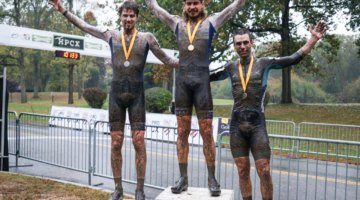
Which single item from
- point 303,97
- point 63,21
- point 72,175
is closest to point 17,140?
point 72,175

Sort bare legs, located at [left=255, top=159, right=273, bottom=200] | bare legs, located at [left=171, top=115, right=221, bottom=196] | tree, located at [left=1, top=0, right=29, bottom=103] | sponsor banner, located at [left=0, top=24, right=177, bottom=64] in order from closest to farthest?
bare legs, located at [left=255, top=159, right=273, bottom=200]
bare legs, located at [left=171, top=115, right=221, bottom=196]
sponsor banner, located at [left=0, top=24, right=177, bottom=64]
tree, located at [left=1, top=0, right=29, bottom=103]

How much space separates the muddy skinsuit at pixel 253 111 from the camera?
14.9ft

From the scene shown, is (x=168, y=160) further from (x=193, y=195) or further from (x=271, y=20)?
(x=271, y=20)

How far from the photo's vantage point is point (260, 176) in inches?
179

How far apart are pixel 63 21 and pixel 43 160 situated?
3381 cm

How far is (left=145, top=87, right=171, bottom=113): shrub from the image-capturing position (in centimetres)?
2162

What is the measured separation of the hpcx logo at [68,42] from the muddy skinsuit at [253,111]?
10945mm

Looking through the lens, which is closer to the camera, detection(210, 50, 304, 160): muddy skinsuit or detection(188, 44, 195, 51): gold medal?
detection(210, 50, 304, 160): muddy skinsuit

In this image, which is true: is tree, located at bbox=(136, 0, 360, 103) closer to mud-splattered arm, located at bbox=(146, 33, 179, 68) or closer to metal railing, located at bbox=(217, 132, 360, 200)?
metal railing, located at bbox=(217, 132, 360, 200)

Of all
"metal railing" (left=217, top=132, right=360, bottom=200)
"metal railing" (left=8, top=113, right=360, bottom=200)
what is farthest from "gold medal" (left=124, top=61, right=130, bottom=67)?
"metal railing" (left=8, top=113, right=360, bottom=200)

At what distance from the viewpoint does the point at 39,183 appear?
8.13m

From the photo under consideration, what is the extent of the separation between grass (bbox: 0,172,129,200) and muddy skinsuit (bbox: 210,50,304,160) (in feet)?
10.7

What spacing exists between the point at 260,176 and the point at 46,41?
11199 millimetres

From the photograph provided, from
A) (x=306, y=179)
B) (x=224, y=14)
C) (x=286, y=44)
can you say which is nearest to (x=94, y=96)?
(x=286, y=44)
